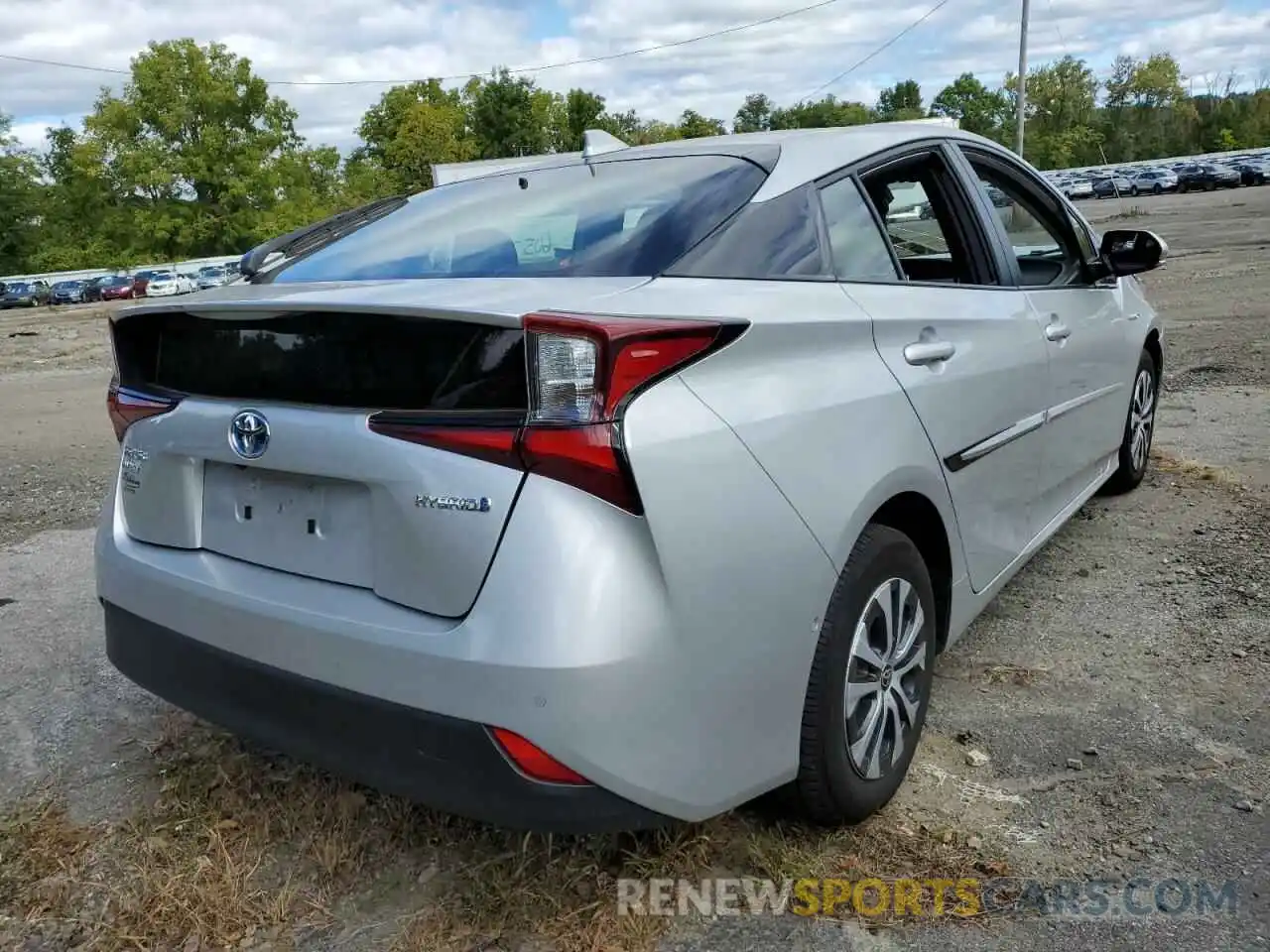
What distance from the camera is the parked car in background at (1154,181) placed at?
58.8 m

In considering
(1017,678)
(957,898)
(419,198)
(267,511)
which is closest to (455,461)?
(267,511)

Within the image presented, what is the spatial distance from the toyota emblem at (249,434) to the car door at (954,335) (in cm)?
126

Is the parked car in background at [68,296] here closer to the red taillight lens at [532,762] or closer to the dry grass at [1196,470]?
the dry grass at [1196,470]

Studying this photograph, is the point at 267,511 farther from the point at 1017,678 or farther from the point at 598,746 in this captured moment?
the point at 1017,678

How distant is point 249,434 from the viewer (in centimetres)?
212

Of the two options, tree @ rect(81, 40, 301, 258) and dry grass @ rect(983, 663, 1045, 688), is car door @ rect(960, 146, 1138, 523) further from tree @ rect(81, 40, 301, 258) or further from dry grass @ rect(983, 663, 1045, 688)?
tree @ rect(81, 40, 301, 258)

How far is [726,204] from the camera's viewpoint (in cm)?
241

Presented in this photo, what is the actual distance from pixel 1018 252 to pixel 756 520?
250cm

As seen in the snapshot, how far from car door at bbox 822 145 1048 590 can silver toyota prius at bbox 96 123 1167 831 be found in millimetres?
17

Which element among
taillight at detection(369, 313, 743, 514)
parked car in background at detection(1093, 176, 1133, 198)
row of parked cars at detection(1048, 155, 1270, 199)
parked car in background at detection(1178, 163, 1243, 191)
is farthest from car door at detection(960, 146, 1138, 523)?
parked car in background at detection(1093, 176, 1133, 198)

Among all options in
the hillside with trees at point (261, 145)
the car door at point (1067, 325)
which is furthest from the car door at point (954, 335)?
the hillside with trees at point (261, 145)

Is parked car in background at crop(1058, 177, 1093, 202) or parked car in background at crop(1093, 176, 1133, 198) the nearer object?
A: parked car in background at crop(1093, 176, 1133, 198)

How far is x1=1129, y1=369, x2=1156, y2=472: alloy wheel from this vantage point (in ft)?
16.0

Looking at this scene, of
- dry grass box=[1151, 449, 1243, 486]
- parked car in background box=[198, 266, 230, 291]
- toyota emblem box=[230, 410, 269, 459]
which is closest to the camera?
toyota emblem box=[230, 410, 269, 459]
